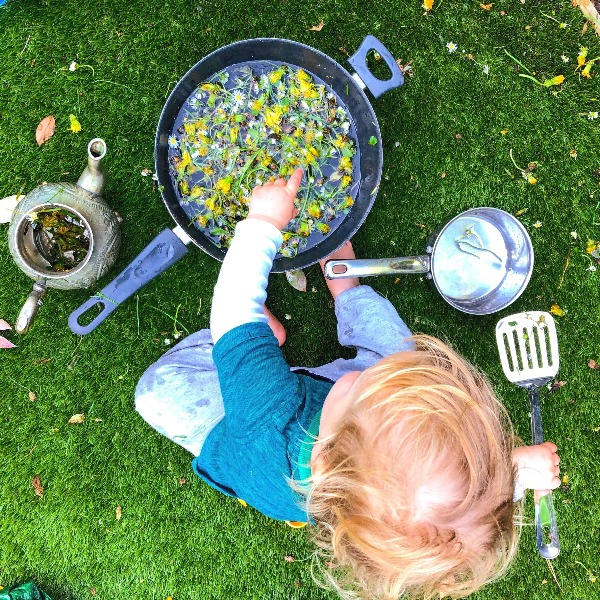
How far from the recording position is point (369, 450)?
1.23 metres

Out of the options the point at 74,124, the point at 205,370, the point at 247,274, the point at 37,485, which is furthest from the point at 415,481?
the point at 74,124

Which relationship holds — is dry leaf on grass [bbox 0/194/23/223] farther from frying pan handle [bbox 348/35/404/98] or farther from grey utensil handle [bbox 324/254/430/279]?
frying pan handle [bbox 348/35/404/98]

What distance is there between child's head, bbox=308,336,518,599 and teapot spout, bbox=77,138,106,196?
1.08 m

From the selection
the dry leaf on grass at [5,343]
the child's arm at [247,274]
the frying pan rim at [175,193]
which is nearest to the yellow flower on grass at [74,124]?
the frying pan rim at [175,193]

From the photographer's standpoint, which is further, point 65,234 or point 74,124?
point 74,124

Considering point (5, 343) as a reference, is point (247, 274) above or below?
→ above

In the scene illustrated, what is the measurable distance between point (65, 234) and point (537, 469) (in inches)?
66.1

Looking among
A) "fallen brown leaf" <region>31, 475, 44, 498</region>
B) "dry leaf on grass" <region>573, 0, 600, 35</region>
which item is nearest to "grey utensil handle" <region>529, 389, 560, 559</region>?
"dry leaf on grass" <region>573, 0, 600, 35</region>

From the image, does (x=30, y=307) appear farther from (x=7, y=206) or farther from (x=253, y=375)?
(x=253, y=375)

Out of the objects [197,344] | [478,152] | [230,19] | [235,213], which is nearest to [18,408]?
[197,344]

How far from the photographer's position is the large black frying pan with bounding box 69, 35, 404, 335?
1681 millimetres

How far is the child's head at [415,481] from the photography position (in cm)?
120

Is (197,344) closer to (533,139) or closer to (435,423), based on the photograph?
(435,423)

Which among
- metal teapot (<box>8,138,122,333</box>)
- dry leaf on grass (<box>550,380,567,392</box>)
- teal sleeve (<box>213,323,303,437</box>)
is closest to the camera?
teal sleeve (<box>213,323,303,437</box>)
